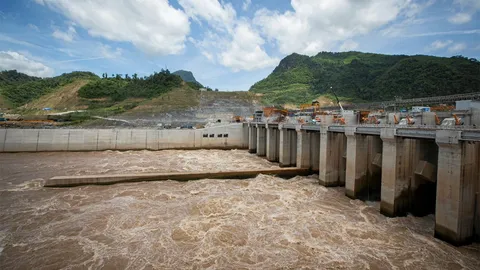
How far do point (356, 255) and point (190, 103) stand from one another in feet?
221

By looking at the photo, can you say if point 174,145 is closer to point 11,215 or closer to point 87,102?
point 11,215

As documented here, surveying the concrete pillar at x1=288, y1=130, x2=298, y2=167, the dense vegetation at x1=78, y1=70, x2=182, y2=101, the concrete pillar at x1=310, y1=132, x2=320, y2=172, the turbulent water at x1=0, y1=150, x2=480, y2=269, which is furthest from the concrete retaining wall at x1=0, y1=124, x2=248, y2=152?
the dense vegetation at x1=78, y1=70, x2=182, y2=101

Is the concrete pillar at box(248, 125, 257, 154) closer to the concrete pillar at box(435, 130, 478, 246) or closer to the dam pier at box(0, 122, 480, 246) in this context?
the dam pier at box(0, 122, 480, 246)

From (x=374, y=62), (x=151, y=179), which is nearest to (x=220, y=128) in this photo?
(x=151, y=179)

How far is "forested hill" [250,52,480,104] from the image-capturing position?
5606 centimetres

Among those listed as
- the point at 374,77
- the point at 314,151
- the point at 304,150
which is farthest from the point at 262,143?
the point at 374,77

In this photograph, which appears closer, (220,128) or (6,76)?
(220,128)

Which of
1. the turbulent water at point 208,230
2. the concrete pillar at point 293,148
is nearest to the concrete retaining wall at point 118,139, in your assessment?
the concrete pillar at point 293,148

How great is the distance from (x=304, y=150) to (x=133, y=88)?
78662 mm

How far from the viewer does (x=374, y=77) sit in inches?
3369

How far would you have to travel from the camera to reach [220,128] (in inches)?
1444

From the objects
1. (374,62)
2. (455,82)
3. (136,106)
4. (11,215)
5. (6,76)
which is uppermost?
(374,62)

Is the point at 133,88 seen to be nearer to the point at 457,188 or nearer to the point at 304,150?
the point at 304,150

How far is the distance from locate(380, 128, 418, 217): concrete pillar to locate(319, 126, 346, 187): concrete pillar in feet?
16.9
